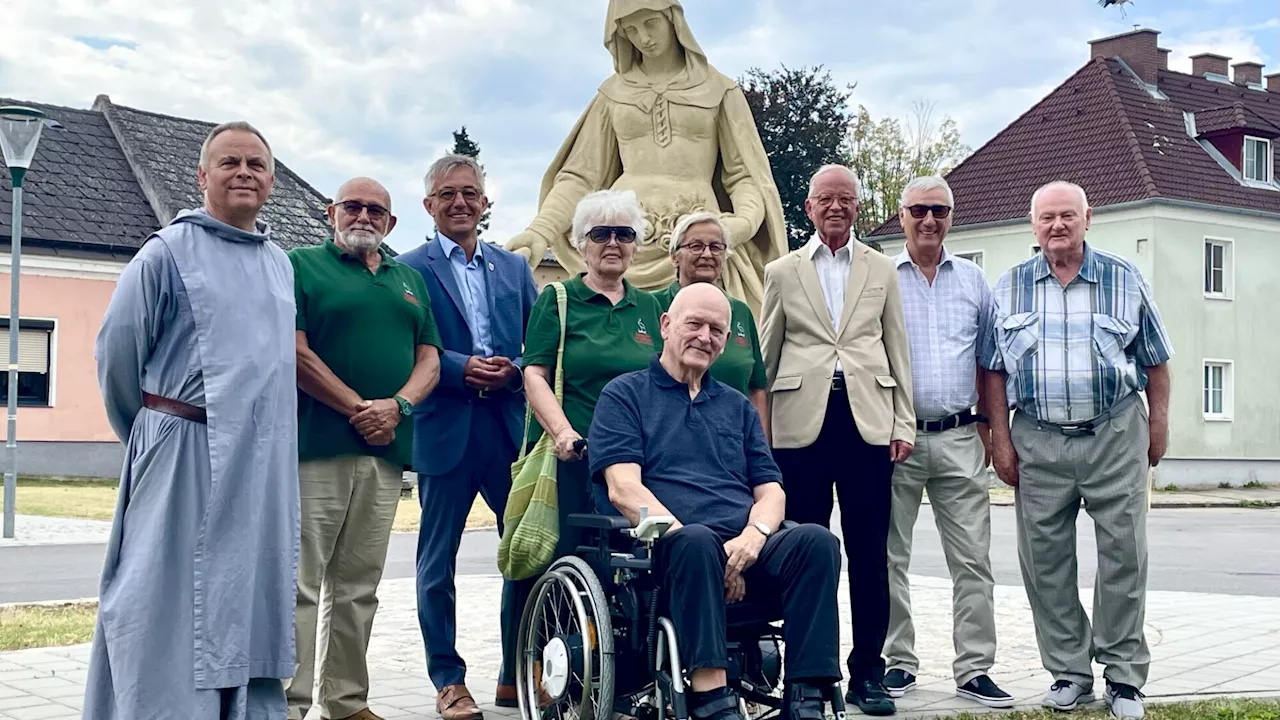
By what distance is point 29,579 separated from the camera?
36.5 ft

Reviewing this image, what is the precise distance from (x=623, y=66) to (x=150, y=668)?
4.42 meters

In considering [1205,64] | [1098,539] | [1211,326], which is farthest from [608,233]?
[1205,64]

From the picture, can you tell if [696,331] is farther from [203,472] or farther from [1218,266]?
[1218,266]

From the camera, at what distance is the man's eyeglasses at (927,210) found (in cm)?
592

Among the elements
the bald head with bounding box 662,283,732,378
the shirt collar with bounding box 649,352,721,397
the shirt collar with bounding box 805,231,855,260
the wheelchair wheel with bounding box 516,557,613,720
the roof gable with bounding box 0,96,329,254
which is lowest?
the wheelchair wheel with bounding box 516,557,613,720

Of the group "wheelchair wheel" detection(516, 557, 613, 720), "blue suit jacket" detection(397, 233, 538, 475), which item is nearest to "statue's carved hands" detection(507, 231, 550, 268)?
"blue suit jacket" detection(397, 233, 538, 475)

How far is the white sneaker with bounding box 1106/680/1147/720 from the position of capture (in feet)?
17.7

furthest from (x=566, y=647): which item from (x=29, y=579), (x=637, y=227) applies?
(x=29, y=579)

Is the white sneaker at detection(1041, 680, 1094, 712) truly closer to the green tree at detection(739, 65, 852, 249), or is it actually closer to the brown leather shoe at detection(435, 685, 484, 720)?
the brown leather shoe at detection(435, 685, 484, 720)

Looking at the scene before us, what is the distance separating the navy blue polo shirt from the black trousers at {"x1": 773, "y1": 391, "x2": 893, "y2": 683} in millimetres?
691

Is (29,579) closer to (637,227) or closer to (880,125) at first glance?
(637,227)

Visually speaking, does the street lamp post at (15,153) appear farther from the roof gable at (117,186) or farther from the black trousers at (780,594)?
the roof gable at (117,186)

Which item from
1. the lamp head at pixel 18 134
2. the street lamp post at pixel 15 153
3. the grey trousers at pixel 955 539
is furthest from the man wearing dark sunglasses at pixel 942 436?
the lamp head at pixel 18 134

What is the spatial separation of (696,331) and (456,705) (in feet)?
5.53
